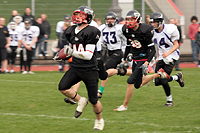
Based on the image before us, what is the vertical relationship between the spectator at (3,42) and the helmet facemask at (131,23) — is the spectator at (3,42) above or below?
below

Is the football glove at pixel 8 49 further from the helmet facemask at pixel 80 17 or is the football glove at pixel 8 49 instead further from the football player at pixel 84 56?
the helmet facemask at pixel 80 17

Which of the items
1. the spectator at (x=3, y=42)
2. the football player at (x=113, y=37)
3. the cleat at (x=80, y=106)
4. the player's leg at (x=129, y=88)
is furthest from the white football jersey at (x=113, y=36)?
the spectator at (x=3, y=42)

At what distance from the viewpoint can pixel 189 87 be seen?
31.1 feet

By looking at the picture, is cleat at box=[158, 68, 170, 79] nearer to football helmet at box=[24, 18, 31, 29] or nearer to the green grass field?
the green grass field

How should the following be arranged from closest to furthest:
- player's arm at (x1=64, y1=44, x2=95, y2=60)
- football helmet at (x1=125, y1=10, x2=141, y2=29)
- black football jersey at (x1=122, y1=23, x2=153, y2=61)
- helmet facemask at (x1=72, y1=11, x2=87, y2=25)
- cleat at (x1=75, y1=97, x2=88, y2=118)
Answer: player's arm at (x1=64, y1=44, x2=95, y2=60) → helmet facemask at (x1=72, y1=11, x2=87, y2=25) → cleat at (x1=75, y1=97, x2=88, y2=118) → football helmet at (x1=125, y1=10, x2=141, y2=29) → black football jersey at (x1=122, y1=23, x2=153, y2=61)

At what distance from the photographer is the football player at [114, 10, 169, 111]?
6.89 m

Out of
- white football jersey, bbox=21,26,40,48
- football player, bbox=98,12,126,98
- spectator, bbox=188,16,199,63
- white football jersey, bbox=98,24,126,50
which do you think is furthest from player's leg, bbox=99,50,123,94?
spectator, bbox=188,16,199,63

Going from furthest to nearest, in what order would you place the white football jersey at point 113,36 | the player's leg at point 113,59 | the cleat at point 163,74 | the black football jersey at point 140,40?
the white football jersey at point 113,36 → the player's leg at point 113,59 → the cleat at point 163,74 → the black football jersey at point 140,40

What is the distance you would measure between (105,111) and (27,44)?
22.2 ft

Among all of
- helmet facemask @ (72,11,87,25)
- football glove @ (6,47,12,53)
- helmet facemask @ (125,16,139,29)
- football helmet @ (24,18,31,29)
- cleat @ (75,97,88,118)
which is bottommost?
cleat @ (75,97,88,118)

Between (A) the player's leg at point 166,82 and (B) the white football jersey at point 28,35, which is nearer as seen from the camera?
(A) the player's leg at point 166,82

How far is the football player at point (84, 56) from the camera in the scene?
5.31m

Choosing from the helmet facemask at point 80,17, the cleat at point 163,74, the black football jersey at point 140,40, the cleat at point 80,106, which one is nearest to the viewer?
the helmet facemask at point 80,17

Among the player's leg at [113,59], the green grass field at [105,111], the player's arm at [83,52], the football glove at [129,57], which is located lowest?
the green grass field at [105,111]
